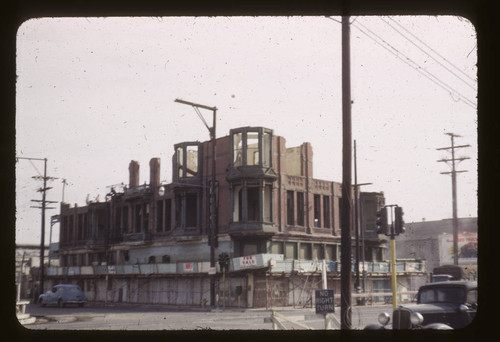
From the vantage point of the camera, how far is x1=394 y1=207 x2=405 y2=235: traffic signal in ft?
35.4

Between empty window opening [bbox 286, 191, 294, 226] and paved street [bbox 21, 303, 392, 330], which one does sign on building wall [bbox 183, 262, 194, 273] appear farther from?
paved street [bbox 21, 303, 392, 330]

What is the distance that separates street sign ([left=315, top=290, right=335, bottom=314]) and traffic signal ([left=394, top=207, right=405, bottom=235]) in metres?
1.70

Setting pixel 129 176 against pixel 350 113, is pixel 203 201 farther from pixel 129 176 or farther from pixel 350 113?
pixel 350 113

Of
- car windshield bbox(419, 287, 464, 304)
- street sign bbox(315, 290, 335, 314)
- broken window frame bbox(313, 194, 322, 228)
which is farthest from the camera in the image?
broken window frame bbox(313, 194, 322, 228)

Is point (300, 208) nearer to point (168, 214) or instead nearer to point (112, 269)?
point (168, 214)

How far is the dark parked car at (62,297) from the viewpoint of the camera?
35.3 meters

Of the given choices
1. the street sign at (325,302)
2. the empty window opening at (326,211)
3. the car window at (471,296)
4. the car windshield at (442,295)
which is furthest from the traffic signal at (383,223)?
the empty window opening at (326,211)

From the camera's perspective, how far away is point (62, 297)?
35375 millimetres

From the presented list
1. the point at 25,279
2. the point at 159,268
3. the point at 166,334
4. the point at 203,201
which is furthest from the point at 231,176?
the point at 166,334

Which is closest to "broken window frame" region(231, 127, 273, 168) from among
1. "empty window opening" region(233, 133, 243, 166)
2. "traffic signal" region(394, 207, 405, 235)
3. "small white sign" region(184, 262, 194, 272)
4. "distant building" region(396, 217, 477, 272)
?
"empty window opening" region(233, 133, 243, 166)

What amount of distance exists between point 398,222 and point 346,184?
153cm

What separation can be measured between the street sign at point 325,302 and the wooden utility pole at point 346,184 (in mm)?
251

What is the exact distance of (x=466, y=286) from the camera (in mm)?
9453
